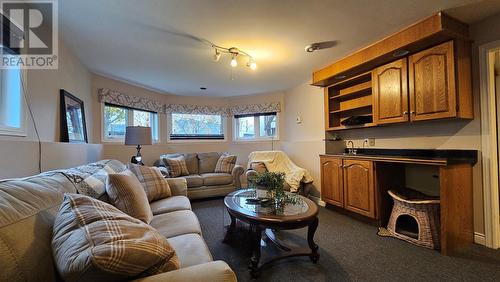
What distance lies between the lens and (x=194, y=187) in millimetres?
3926

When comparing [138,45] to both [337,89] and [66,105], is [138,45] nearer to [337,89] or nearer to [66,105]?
[66,105]

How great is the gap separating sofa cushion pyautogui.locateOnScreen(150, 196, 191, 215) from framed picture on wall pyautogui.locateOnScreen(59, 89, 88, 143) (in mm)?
1461

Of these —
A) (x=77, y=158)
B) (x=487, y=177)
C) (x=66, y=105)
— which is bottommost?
(x=487, y=177)

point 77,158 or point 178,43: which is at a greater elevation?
point 178,43

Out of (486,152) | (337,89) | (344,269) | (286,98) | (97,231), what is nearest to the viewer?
(97,231)

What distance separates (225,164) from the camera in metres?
4.40

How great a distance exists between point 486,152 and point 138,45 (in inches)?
153

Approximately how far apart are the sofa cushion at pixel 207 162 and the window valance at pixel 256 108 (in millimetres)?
1291

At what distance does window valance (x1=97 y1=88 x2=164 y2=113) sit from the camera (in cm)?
374

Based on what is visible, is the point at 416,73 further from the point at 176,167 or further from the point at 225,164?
the point at 176,167

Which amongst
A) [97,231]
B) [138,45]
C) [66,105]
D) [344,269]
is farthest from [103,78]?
[344,269]

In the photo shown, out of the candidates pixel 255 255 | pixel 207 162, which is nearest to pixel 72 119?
pixel 207 162

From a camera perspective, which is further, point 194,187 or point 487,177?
point 194,187

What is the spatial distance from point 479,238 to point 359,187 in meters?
1.15
